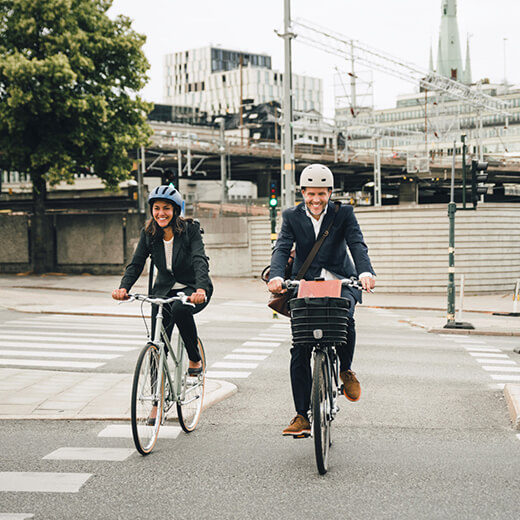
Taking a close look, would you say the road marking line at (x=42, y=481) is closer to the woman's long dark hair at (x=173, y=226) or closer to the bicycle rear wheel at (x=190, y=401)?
the bicycle rear wheel at (x=190, y=401)

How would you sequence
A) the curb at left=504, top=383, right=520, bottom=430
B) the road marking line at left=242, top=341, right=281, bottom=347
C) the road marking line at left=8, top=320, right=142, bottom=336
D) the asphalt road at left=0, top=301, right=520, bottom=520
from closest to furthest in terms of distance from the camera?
1. the asphalt road at left=0, top=301, right=520, bottom=520
2. the curb at left=504, top=383, right=520, bottom=430
3. the road marking line at left=242, top=341, right=281, bottom=347
4. the road marking line at left=8, top=320, right=142, bottom=336

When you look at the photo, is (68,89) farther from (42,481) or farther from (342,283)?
(42,481)

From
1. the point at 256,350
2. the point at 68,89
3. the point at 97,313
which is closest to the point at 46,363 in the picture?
the point at 256,350

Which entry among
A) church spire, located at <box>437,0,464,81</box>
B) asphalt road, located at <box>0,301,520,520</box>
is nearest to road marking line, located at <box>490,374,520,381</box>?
asphalt road, located at <box>0,301,520,520</box>

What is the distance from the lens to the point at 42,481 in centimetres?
506

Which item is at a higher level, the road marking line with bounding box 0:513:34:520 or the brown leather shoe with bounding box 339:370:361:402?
the brown leather shoe with bounding box 339:370:361:402

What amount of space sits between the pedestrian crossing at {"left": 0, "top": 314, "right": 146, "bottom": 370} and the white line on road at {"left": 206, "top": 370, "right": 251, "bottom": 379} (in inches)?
62.2

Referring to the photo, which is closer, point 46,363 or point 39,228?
point 46,363

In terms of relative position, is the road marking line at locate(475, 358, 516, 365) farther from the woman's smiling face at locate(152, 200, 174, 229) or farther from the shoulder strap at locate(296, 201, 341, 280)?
the woman's smiling face at locate(152, 200, 174, 229)

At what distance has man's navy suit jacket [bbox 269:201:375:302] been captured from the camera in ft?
19.2

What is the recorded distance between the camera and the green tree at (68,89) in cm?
3189

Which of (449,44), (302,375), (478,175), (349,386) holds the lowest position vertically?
(349,386)

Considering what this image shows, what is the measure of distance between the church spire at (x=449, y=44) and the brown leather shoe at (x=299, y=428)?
166999 mm

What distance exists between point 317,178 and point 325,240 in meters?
0.44
